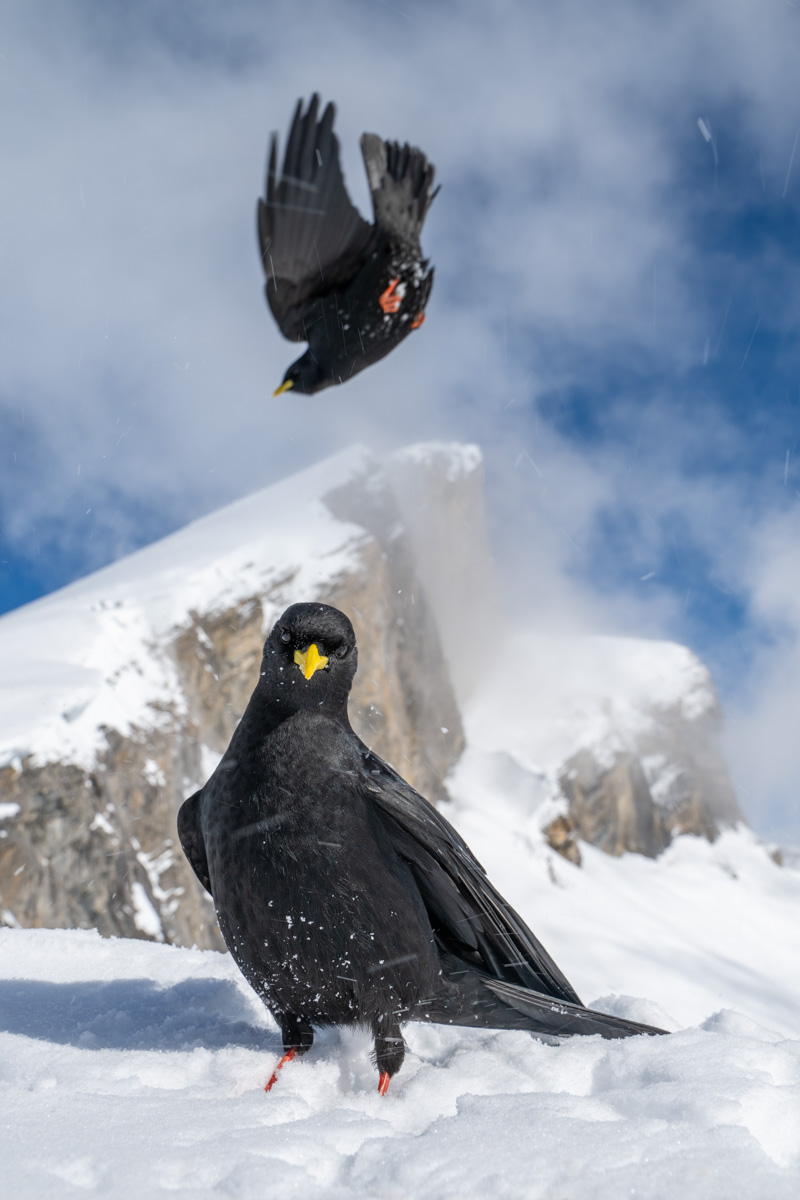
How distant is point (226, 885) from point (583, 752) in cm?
7086

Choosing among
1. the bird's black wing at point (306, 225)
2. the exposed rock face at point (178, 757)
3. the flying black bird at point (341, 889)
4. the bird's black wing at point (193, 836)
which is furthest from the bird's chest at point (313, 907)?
the exposed rock face at point (178, 757)

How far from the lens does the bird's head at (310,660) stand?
2.63m

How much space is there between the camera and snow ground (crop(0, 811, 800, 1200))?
1650 millimetres

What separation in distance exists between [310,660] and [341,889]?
2.36 ft

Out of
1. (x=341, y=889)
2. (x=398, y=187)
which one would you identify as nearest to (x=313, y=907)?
(x=341, y=889)

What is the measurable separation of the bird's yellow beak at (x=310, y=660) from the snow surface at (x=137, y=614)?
12.8 metres

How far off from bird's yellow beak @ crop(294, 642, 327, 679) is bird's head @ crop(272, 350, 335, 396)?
331cm

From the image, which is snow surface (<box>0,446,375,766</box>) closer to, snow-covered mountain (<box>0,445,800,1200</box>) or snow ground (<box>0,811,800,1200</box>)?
snow-covered mountain (<box>0,445,800,1200</box>)

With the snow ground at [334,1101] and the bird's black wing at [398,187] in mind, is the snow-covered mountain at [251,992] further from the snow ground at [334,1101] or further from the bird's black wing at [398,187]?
the bird's black wing at [398,187]

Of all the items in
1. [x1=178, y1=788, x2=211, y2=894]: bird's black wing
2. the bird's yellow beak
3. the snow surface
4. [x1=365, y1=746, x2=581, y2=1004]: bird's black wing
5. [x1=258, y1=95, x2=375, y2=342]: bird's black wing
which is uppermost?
the snow surface

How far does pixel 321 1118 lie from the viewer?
206 centimetres

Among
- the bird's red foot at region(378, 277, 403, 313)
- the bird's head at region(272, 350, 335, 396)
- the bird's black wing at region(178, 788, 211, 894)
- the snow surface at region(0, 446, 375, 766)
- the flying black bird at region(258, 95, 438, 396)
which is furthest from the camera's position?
the snow surface at region(0, 446, 375, 766)

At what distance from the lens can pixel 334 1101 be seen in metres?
2.34

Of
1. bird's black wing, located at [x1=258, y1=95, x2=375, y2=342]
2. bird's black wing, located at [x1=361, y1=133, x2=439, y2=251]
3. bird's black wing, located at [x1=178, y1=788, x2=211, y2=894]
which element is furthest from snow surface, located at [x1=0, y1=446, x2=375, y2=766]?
bird's black wing, located at [x1=178, y1=788, x2=211, y2=894]
